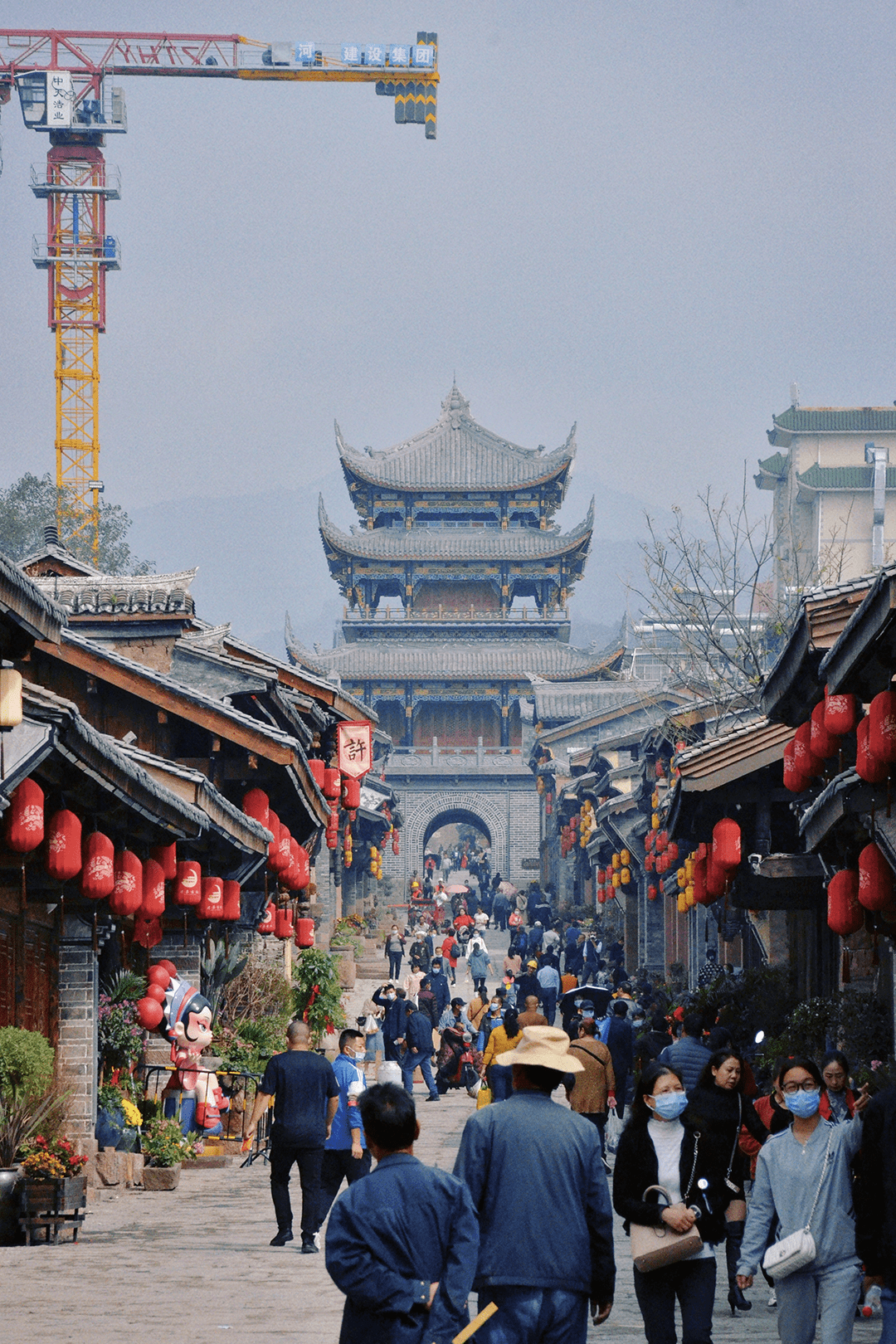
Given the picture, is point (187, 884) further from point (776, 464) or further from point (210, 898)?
point (776, 464)

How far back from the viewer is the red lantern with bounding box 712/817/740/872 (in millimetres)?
17781

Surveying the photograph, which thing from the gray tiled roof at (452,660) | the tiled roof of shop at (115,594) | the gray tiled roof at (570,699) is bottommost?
the tiled roof of shop at (115,594)

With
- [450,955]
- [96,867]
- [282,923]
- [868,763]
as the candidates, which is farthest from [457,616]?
[868,763]

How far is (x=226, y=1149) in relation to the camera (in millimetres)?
18359

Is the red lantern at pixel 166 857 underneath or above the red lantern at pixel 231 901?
above

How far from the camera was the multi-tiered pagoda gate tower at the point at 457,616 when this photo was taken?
6588cm

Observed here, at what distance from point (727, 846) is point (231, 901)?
501 cm

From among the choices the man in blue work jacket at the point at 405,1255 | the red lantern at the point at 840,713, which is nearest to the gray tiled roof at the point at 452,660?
the red lantern at the point at 840,713

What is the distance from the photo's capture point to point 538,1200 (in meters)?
6.32

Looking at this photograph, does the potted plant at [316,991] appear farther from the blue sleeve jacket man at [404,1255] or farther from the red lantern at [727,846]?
the blue sleeve jacket man at [404,1255]

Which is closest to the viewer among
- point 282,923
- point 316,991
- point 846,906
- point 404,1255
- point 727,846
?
point 404,1255

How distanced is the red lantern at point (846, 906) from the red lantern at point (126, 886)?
17.8ft

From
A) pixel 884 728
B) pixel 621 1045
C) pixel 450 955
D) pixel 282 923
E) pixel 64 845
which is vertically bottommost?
pixel 621 1045

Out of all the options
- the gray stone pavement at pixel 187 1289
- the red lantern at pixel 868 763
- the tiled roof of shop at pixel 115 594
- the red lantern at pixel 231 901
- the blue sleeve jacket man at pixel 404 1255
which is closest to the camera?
the blue sleeve jacket man at pixel 404 1255
